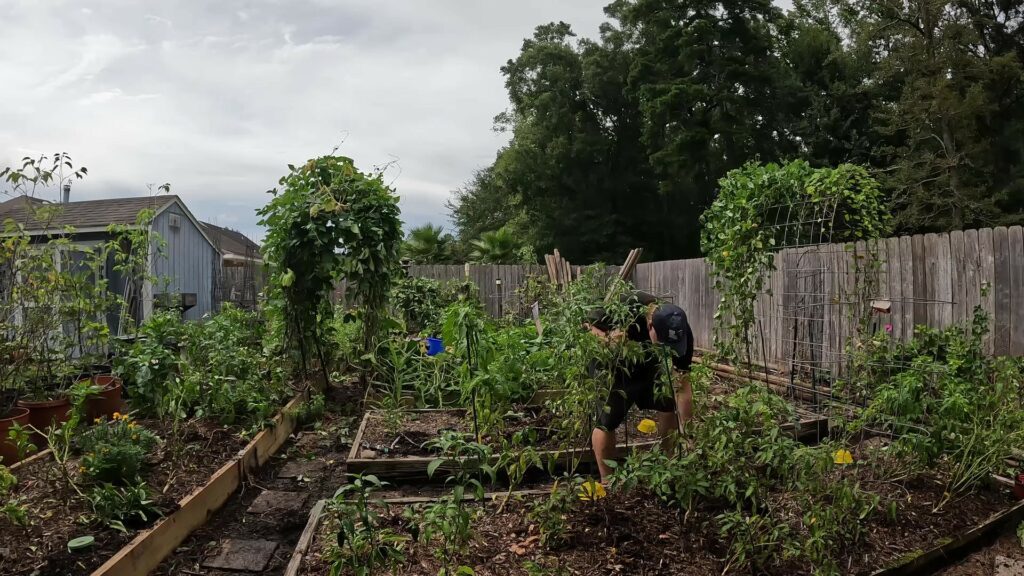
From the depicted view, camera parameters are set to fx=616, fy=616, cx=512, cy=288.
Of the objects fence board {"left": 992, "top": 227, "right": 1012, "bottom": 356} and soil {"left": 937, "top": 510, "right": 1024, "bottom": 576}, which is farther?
fence board {"left": 992, "top": 227, "right": 1012, "bottom": 356}

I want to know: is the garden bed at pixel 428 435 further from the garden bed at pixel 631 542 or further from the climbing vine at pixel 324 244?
the climbing vine at pixel 324 244

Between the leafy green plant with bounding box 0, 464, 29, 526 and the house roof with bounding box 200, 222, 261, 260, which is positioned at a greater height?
the house roof with bounding box 200, 222, 261, 260

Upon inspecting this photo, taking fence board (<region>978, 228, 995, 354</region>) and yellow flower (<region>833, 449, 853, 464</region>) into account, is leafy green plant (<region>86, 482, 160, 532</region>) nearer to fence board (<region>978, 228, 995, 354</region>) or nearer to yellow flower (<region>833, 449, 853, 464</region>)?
yellow flower (<region>833, 449, 853, 464</region>)

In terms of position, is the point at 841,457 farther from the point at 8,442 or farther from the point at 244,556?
the point at 8,442

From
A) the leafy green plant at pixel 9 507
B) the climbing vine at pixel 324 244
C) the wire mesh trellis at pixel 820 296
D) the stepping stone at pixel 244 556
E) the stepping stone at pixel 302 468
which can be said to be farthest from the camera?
the climbing vine at pixel 324 244

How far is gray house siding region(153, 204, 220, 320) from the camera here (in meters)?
11.6

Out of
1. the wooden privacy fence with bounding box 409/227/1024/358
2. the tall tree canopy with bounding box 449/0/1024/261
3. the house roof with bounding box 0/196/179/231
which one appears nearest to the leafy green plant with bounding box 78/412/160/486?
the wooden privacy fence with bounding box 409/227/1024/358

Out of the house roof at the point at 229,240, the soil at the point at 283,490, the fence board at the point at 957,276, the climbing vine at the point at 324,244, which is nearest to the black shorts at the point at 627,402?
the soil at the point at 283,490

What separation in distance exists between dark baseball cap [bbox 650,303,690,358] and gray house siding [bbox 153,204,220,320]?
10316mm

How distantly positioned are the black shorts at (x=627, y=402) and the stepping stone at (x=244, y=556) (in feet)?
5.87

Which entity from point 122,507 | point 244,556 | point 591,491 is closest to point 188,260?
point 122,507

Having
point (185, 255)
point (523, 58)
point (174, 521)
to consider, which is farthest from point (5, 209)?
point (523, 58)

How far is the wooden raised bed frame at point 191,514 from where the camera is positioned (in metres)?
2.61

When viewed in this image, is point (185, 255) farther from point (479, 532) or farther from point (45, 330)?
point (479, 532)
